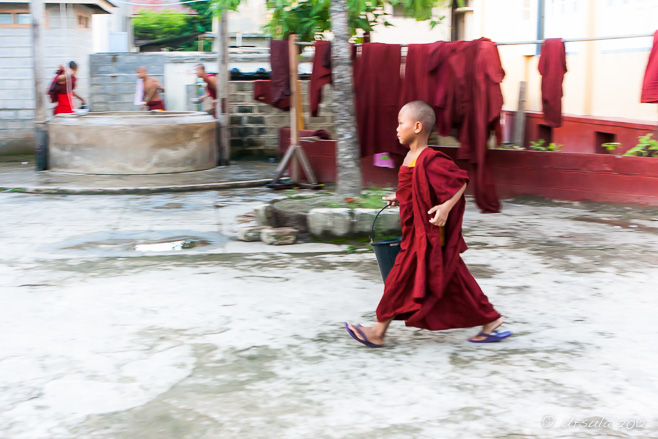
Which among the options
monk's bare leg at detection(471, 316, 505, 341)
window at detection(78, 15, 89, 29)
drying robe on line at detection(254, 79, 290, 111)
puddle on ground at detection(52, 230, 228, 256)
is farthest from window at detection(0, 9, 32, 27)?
monk's bare leg at detection(471, 316, 505, 341)

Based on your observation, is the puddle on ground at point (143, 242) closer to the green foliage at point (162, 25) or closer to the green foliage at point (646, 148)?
the green foliage at point (646, 148)

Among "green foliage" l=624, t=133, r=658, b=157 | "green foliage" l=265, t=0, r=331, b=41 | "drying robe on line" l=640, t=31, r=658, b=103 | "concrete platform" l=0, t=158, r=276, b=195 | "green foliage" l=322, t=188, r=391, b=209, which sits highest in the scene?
"green foliage" l=265, t=0, r=331, b=41

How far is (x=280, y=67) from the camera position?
9.92 metres

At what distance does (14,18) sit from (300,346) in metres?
13.9

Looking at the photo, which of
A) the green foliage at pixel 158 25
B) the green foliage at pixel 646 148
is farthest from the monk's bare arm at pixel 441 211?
the green foliage at pixel 158 25

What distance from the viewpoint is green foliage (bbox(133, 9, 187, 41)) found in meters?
41.1

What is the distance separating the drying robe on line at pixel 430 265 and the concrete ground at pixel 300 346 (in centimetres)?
23

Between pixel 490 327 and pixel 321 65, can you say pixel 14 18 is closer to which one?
pixel 321 65

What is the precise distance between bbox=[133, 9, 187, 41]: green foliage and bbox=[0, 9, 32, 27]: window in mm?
26244

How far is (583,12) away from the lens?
1101 cm

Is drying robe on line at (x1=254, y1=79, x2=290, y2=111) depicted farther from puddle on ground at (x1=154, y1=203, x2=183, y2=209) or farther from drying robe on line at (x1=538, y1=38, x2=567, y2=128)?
drying robe on line at (x1=538, y1=38, x2=567, y2=128)

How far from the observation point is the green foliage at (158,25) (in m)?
41.1

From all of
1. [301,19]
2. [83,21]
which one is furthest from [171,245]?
[83,21]

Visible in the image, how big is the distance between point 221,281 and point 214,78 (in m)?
9.45
